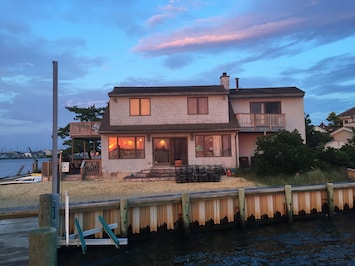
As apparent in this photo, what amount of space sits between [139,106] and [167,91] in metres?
2.48

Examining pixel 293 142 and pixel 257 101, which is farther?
pixel 257 101

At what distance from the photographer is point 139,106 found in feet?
80.8

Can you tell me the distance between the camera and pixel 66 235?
832 cm

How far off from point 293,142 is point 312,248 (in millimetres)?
11638

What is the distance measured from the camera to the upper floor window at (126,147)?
23.8 meters

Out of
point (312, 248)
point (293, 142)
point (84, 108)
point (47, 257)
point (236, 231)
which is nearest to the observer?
point (47, 257)

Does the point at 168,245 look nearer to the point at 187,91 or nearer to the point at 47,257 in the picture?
the point at 47,257

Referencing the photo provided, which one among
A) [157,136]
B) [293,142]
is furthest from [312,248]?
[157,136]

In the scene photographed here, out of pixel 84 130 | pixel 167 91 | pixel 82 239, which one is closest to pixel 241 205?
pixel 82 239

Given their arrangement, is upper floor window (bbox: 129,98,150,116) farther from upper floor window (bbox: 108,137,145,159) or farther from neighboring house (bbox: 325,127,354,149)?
neighboring house (bbox: 325,127,354,149)

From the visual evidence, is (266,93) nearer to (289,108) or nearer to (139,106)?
(289,108)

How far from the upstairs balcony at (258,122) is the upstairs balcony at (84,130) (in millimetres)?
11002

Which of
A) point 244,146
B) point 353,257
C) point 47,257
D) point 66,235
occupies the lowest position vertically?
point 353,257

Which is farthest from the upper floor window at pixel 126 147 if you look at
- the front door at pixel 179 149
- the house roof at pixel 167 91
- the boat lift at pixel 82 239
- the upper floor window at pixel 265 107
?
the boat lift at pixel 82 239
